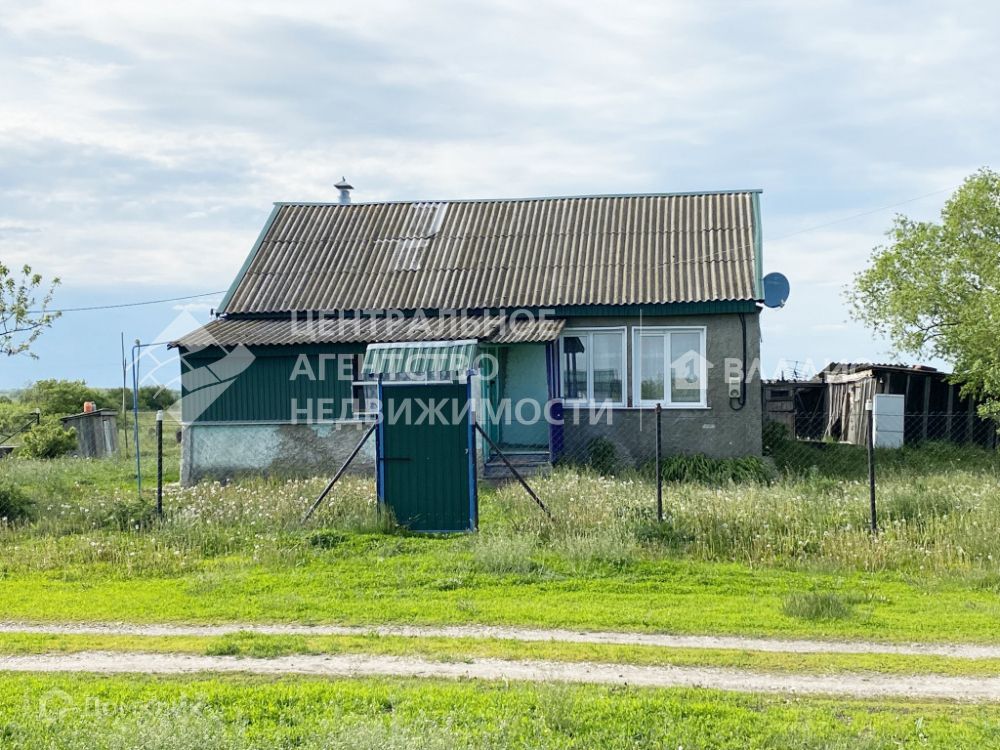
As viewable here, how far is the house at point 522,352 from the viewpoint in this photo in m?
19.9

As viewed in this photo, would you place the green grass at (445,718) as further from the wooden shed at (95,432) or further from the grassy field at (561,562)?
the wooden shed at (95,432)

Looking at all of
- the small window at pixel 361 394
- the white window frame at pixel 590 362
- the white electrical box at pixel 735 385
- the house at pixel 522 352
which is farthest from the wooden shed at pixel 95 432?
the white electrical box at pixel 735 385

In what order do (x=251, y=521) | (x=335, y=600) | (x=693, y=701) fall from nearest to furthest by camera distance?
(x=693, y=701), (x=335, y=600), (x=251, y=521)

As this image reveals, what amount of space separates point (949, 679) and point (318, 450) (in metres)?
14.5

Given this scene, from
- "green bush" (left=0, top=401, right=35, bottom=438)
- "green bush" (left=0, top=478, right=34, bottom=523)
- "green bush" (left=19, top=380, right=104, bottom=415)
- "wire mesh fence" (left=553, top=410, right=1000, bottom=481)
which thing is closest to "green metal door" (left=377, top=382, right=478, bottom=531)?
"wire mesh fence" (left=553, top=410, right=1000, bottom=481)

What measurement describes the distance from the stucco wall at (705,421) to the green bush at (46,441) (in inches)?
556

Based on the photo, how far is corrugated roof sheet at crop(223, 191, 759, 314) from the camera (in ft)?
69.1

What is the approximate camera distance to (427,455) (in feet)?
45.9

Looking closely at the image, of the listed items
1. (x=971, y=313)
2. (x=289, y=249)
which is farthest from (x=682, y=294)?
(x=289, y=249)

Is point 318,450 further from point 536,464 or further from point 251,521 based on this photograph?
point 251,521

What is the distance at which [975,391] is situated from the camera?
23.6 meters

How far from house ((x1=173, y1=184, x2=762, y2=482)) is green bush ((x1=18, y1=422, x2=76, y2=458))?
7.20 metres

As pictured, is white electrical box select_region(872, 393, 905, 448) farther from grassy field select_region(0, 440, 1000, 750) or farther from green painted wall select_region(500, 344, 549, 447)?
green painted wall select_region(500, 344, 549, 447)

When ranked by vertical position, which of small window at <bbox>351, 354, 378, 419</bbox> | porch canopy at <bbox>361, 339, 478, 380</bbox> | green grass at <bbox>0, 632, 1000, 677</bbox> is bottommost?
green grass at <bbox>0, 632, 1000, 677</bbox>
